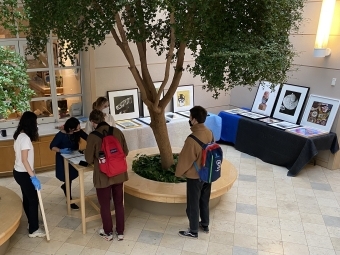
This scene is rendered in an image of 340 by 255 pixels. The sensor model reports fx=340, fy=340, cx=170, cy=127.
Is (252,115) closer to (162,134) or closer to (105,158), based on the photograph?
(162,134)

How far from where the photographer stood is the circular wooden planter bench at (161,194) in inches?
158

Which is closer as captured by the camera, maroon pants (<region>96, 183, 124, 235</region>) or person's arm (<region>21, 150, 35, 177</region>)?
person's arm (<region>21, 150, 35, 177</region>)

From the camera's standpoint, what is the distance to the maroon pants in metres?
3.65

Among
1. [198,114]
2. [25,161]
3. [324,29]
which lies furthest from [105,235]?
[324,29]

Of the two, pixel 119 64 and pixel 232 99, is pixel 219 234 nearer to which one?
pixel 119 64

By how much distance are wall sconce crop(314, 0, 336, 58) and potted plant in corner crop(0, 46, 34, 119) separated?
470 centimetres

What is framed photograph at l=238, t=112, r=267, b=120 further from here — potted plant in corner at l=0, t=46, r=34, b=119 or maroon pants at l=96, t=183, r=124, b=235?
potted plant in corner at l=0, t=46, r=34, b=119

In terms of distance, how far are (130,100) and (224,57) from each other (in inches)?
142

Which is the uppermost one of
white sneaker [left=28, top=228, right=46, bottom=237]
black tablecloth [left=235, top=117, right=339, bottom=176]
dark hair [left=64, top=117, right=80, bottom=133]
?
→ dark hair [left=64, top=117, right=80, bottom=133]

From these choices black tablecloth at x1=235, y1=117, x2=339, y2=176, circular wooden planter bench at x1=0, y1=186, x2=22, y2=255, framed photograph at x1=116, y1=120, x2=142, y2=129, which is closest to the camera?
circular wooden planter bench at x1=0, y1=186, x2=22, y2=255

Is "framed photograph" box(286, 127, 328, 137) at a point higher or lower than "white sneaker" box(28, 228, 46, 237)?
higher

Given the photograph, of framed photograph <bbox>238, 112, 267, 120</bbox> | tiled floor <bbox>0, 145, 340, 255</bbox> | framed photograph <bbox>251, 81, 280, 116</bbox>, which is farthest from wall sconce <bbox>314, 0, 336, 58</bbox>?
tiled floor <bbox>0, 145, 340, 255</bbox>

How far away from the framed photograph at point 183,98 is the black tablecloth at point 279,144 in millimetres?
1120

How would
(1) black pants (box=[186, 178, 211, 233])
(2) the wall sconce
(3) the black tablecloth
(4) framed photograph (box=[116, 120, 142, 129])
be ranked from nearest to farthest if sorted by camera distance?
(1) black pants (box=[186, 178, 211, 233]) < (2) the wall sconce < (3) the black tablecloth < (4) framed photograph (box=[116, 120, 142, 129])
